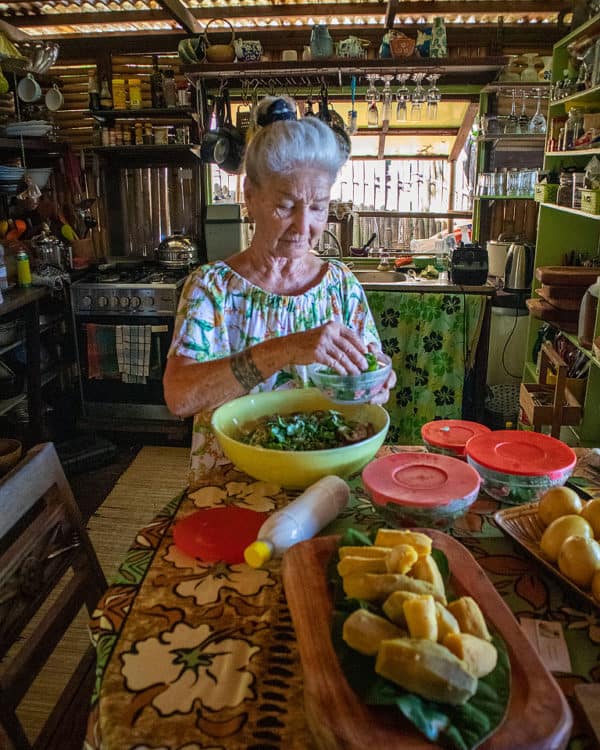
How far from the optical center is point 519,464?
50.6 inches

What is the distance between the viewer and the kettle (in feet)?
13.2

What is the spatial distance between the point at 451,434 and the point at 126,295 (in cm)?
301

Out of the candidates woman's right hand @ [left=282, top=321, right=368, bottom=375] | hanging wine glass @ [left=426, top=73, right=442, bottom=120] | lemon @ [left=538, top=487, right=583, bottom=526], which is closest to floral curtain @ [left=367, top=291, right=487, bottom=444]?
hanging wine glass @ [left=426, top=73, right=442, bottom=120]

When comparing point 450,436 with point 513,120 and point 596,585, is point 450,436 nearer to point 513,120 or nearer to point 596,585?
point 596,585

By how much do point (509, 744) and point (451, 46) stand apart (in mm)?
4772

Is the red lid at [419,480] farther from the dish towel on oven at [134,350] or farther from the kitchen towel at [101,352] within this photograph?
the kitchen towel at [101,352]

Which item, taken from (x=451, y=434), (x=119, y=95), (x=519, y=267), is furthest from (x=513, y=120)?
(x=451, y=434)

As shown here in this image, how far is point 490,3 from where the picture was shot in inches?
163

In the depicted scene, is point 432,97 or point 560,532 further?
point 432,97

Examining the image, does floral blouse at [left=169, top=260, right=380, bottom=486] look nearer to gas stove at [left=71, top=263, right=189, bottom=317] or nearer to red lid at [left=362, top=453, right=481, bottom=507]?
red lid at [left=362, top=453, right=481, bottom=507]

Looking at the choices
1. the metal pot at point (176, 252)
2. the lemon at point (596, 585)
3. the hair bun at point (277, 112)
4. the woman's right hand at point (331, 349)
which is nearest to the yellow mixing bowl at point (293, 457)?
the woman's right hand at point (331, 349)

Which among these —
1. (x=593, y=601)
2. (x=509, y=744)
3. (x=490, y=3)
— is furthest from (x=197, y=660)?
(x=490, y=3)

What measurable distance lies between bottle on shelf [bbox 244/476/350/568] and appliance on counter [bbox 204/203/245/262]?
3548 mm

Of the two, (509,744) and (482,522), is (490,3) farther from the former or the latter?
(509,744)
